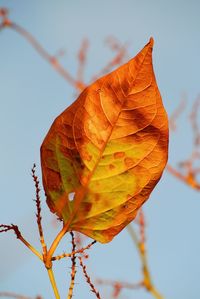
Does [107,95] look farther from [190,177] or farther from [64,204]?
[190,177]

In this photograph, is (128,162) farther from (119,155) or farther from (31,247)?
(31,247)

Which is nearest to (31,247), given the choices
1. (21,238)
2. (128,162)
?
(21,238)

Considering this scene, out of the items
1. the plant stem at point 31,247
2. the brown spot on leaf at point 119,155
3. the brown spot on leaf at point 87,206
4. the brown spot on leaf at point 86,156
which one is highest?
the brown spot on leaf at point 86,156

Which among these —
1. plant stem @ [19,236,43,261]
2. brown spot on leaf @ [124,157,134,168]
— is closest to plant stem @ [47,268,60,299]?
plant stem @ [19,236,43,261]

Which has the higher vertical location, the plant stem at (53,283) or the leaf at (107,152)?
the leaf at (107,152)

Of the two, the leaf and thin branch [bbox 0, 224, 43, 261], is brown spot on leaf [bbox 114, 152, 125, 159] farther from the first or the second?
thin branch [bbox 0, 224, 43, 261]

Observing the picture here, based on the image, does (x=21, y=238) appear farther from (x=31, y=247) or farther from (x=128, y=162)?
(x=128, y=162)

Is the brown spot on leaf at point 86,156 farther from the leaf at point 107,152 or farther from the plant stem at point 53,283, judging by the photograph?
the plant stem at point 53,283

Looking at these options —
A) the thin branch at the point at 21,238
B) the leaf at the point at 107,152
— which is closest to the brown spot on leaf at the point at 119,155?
the leaf at the point at 107,152

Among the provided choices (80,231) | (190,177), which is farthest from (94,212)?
(190,177)
